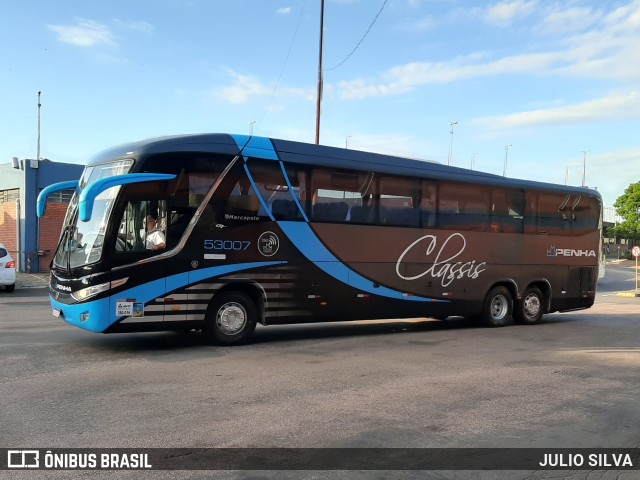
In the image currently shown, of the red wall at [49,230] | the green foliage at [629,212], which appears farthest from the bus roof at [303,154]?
the green foliage at [629,212]

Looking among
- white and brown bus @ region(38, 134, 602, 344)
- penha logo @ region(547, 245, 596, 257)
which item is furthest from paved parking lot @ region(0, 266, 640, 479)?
penha logo @ region(547, 245, 596, 257)

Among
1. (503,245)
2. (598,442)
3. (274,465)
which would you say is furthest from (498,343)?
(274,465)

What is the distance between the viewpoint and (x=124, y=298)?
8414 millimetres

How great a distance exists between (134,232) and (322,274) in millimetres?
3542

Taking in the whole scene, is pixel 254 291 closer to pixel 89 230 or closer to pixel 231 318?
pixel 231 318

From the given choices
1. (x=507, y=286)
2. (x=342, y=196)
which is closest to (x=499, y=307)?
(x=507, y=286)

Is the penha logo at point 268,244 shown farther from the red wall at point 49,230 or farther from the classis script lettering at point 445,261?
the red wall at point 49,230

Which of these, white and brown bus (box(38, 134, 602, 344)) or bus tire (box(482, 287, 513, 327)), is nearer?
white and brown bus (box(38, 134, 602, 344))

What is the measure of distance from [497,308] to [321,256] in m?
5.71

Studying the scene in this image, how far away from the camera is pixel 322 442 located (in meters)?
4.98

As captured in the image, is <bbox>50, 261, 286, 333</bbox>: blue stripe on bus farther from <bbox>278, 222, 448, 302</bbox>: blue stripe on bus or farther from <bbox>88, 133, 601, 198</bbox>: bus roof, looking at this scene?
<bbox>88, 133, 601, 198</bbox>: bus roof

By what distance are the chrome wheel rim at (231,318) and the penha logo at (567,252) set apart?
8.78 m

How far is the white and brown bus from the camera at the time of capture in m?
8.52

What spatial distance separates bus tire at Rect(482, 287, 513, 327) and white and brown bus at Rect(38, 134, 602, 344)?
0.04m
